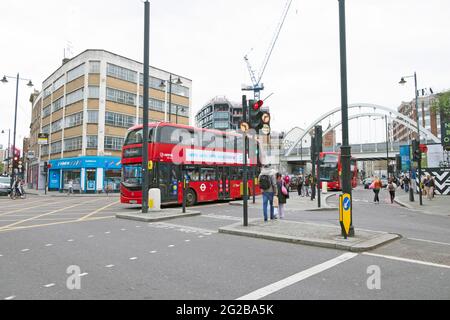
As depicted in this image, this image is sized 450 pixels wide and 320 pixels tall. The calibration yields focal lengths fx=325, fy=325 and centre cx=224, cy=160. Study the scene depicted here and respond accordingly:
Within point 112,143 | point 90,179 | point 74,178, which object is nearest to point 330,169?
point 112,143

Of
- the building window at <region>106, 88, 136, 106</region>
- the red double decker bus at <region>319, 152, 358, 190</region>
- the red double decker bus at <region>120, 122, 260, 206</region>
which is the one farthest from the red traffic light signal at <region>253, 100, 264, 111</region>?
the building window at <region>106, 88, 136, 106</region>

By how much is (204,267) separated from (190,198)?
456 inches

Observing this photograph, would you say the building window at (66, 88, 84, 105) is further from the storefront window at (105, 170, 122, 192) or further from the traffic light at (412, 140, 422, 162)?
the traffic light at (412, 140, 422, 162)

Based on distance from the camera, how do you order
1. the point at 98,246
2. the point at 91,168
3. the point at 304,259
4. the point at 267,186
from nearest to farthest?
the point at 304,259
the point at 98,246
the point at 267,186
the point at 91,168

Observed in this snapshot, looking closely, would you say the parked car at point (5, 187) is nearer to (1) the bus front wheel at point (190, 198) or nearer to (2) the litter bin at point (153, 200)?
(1) the bus front wheel at point (190, 198)

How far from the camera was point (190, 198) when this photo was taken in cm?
1680

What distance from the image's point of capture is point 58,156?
4125 centimetres

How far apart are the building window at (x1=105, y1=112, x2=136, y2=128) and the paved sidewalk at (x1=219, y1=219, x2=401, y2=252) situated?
107 ft

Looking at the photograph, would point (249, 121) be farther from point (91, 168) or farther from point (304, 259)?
point (91, 168)

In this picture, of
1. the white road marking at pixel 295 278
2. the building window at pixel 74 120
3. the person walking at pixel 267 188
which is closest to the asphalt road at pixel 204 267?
the white road marking at pixel 295 278

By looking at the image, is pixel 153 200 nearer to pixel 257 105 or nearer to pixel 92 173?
pixel 257 105

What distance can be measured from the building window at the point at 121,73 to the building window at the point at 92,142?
25.6 ft

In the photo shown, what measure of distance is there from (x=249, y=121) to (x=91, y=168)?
3060cm
